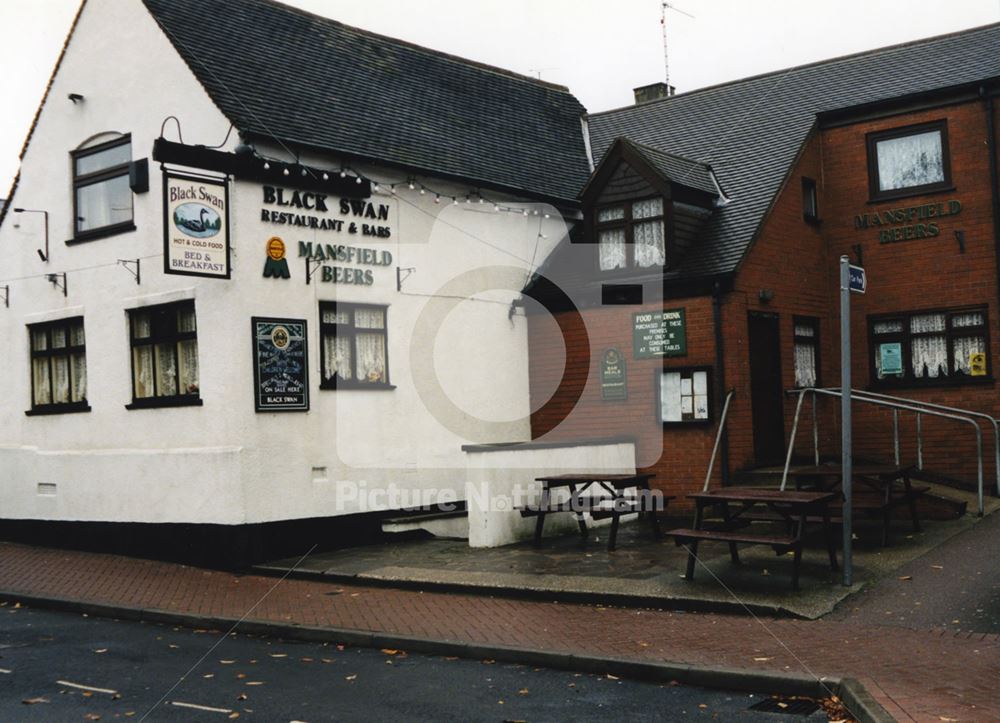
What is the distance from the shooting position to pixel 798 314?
16.7m

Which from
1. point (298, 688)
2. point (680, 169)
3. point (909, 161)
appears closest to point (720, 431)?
point (680, 169)

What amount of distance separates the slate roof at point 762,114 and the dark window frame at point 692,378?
1.44m

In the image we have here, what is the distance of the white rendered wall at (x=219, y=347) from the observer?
13.2 m

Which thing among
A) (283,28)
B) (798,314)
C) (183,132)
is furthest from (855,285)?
(283,28)

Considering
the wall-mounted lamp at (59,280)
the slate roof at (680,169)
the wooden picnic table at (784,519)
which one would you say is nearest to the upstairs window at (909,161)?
the slate roof at (680,169)

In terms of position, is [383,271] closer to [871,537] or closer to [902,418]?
[871,537]

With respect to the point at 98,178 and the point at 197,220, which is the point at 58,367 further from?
the point at 197,220

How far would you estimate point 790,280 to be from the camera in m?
16.5

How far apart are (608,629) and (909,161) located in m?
11.6

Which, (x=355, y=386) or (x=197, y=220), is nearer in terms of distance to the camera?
(x=197, y=220)

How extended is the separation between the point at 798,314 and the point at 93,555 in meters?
11.6

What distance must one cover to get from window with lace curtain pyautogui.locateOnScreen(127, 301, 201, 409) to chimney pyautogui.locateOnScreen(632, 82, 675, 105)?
14.0 meters

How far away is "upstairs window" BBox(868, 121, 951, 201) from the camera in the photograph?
54.2ft

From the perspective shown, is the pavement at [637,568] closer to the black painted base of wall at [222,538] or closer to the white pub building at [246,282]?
the black painted base of wall at [222,538]
